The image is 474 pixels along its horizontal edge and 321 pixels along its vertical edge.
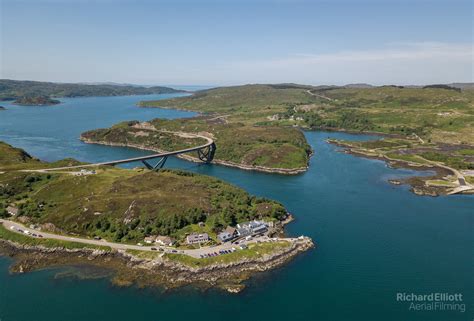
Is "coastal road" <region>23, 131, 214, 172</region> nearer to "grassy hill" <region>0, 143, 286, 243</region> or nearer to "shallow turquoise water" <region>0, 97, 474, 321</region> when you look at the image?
"grassy hill" <region>0, 143, 286, 243</region>

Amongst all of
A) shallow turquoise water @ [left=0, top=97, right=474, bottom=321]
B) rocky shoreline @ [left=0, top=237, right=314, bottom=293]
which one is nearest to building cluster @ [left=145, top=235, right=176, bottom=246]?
rocky shoreline @ [left=0, top=237, right=314, bottom=293]

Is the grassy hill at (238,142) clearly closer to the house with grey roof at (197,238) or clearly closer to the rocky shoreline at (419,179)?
the rocky shoreline at (419,179)

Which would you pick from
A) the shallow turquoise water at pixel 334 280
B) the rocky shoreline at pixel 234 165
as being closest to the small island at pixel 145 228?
the shallow turquoise water at pixel 334 280

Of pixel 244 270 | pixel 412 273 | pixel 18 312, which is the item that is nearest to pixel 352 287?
pixel 412 273

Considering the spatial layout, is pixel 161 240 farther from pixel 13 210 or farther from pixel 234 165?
pixel 234 165

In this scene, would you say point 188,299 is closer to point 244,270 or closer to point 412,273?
point 244,270
